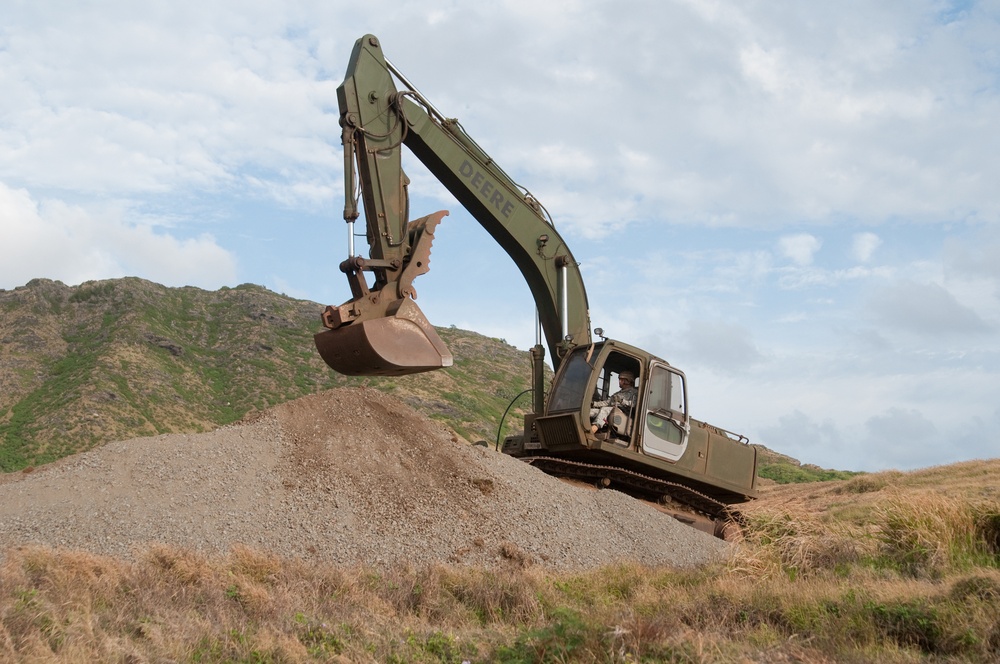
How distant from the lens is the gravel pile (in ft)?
32.6

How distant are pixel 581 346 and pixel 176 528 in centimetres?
637

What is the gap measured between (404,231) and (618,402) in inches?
156

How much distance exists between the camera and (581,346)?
1374cm

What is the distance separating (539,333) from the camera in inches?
586

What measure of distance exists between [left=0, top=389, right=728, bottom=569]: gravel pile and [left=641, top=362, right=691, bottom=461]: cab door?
1.30m

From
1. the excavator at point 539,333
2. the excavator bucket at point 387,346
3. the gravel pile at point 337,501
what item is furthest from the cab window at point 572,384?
the excavator bucket at point 387,346

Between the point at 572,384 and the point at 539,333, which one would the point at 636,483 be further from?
the point at 539,333

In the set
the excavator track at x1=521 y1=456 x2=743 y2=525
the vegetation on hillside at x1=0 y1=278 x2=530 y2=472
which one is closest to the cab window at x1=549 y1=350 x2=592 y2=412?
the excavator track at x1=521 y1=456 x2=743 y2=525

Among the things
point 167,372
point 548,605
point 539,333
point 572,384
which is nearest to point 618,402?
point 572,384

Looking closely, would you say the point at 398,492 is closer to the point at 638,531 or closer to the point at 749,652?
the point at 638,531

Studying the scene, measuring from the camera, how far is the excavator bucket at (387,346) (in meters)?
10.7

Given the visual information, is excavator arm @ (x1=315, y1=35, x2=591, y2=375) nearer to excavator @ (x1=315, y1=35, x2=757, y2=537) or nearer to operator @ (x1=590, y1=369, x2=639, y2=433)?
excavator @ (x1=315, y1=35, x2=757, y2=537)

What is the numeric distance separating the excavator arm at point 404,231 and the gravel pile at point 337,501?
1421 mm

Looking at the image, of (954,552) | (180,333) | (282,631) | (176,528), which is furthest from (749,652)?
(180,333)
